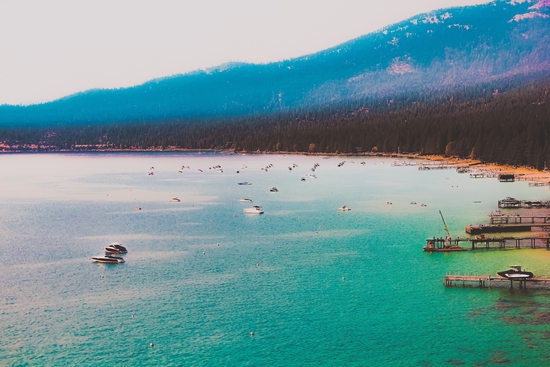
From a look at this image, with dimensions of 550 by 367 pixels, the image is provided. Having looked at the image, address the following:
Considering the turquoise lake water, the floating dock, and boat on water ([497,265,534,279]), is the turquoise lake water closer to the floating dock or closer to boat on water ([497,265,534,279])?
boat on water ([497,265,534,279])

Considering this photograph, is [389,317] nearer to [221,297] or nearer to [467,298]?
[467,298]

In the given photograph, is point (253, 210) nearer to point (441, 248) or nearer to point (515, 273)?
point (441, 248)

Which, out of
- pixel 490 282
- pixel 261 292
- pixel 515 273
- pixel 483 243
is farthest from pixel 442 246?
pixel 261 292

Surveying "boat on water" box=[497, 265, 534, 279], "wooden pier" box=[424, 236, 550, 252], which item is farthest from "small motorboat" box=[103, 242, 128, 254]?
"boat on water" box=[497, 265, 534, 279]

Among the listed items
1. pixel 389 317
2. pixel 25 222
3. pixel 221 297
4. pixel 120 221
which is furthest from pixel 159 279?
pixel 25 222

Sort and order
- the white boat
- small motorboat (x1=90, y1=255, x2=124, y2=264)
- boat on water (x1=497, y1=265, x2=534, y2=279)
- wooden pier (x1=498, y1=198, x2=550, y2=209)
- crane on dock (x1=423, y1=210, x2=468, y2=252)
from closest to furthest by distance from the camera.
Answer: boat on water (x1=497, y1=265, x2=534, y2=279) → small motorboat (x1=90, y1=255, x2=124, y2=264) → crane on dock (x1=423, y1=210, x2=468, y2=252) → wooden pier (x1=498, y1=198, x2=550, y2=209) → the white boat
